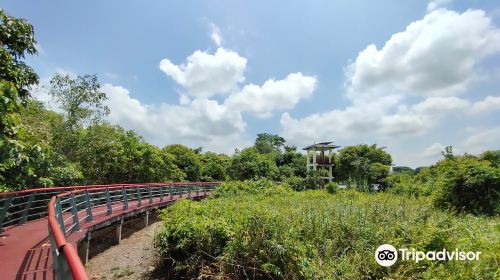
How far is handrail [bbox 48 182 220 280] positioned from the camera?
229 centimetres

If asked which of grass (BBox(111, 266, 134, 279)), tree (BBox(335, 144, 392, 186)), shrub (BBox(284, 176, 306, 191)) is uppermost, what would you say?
tree (BBox(335, 144, 392, 186))

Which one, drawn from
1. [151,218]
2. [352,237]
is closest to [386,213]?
[352,237]

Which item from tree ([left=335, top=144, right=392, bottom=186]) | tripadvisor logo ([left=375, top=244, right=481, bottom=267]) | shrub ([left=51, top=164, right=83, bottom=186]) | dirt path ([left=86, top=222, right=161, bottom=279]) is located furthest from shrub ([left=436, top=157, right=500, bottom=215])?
tree ([left=335, top=144, right=392, bottom=186])

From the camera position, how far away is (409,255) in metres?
A: 5.60

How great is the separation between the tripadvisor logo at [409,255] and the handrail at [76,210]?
15.2 feet

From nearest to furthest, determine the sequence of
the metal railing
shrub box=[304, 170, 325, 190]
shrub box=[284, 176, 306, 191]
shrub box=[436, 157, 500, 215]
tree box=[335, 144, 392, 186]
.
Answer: the metal railing, shrub box=[436, 157, 500, 215], shrub box=[304, 170, 325, 190], shrub box=[284, 176, 306, 191], tree box=[335, 144, 392, 186]

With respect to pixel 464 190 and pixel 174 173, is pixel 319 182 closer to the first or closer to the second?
pixel 174 173

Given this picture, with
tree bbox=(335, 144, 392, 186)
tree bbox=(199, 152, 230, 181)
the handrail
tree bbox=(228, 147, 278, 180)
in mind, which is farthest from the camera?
tree bbox=(335, 144, 392, 186)

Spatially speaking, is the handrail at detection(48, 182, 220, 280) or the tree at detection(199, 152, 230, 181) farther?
the tree at detection(199, 152, 230, 181)

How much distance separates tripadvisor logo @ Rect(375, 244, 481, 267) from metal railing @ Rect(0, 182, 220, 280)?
4647mm

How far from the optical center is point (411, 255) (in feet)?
18.4

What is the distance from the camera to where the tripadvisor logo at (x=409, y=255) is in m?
5.40

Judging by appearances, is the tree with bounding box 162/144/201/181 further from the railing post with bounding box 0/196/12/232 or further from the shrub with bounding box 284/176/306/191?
the railing post with bounding box 0/196/12/232

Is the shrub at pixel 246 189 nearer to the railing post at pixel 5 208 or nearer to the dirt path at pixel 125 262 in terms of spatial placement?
the dirt path at pixel 125 262
